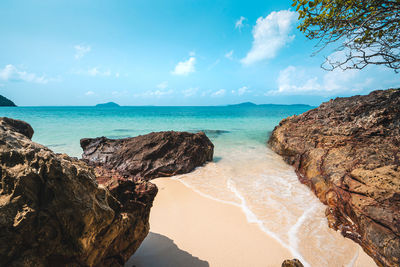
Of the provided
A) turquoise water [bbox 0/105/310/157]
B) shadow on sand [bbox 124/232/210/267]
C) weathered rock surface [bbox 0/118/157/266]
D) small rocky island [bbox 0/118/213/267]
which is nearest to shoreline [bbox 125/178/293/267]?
shadow on sand [bbox 124/232/210/267]

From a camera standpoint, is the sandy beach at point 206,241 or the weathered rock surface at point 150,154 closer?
the sandy beach at point 206,241

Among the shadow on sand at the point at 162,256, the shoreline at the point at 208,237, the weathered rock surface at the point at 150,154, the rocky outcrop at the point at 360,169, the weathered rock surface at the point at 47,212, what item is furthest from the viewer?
the weathered rock surface at the point at 150,154

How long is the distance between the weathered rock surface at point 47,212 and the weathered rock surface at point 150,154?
4179 millimetres

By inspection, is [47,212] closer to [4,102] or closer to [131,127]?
[131,127]

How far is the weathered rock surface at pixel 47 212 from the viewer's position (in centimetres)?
131

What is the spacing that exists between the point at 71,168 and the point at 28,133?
A: 5.54m

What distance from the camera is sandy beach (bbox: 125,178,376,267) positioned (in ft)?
8.46

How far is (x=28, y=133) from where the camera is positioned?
546 centimetres

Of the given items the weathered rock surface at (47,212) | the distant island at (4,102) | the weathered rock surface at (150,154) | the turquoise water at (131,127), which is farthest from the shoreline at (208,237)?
the distant island at (4,102)

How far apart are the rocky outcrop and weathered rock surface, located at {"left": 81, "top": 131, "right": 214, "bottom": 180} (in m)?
3.63

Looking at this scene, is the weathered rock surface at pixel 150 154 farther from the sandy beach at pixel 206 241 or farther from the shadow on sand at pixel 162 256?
the shadow on sand at pixel 162 256

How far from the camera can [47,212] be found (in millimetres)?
1421

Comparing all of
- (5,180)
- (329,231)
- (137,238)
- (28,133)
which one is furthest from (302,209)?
A: (28,133)

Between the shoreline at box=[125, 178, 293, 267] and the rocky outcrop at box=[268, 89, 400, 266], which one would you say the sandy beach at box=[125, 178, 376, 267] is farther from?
the rocky outcrop at box=[268, 89, 400, 266]
